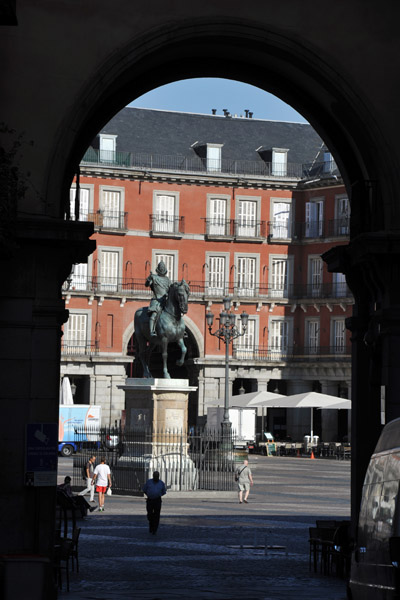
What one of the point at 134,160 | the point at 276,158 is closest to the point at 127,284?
the point at 134,160

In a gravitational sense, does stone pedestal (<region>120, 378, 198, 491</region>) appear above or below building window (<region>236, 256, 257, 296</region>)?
below

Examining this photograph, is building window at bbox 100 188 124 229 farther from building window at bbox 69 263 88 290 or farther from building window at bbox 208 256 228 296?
building window at bbox 208 256 228 296

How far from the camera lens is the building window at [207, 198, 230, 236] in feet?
245

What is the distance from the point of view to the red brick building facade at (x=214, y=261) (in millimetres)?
72625

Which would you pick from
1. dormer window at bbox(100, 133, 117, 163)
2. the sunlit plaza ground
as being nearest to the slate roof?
dormer window at bbox(100, 133, 117, 163)

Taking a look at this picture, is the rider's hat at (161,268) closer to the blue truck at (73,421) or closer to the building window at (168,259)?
the blue truck at (73,421)

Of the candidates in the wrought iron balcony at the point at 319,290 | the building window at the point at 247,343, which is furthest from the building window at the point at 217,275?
the wrought iron balcony at the point at 319,290

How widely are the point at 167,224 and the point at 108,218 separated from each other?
354cm

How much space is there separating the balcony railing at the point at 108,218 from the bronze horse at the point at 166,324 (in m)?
36.7

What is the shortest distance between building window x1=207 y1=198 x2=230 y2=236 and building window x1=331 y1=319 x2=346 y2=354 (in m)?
8.16

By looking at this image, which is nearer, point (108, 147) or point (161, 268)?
point (161, 268)

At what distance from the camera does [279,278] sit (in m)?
76.2

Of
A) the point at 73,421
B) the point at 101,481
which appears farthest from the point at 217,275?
the point at 101,481

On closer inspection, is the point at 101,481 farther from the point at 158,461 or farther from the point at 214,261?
the point at 214,261
